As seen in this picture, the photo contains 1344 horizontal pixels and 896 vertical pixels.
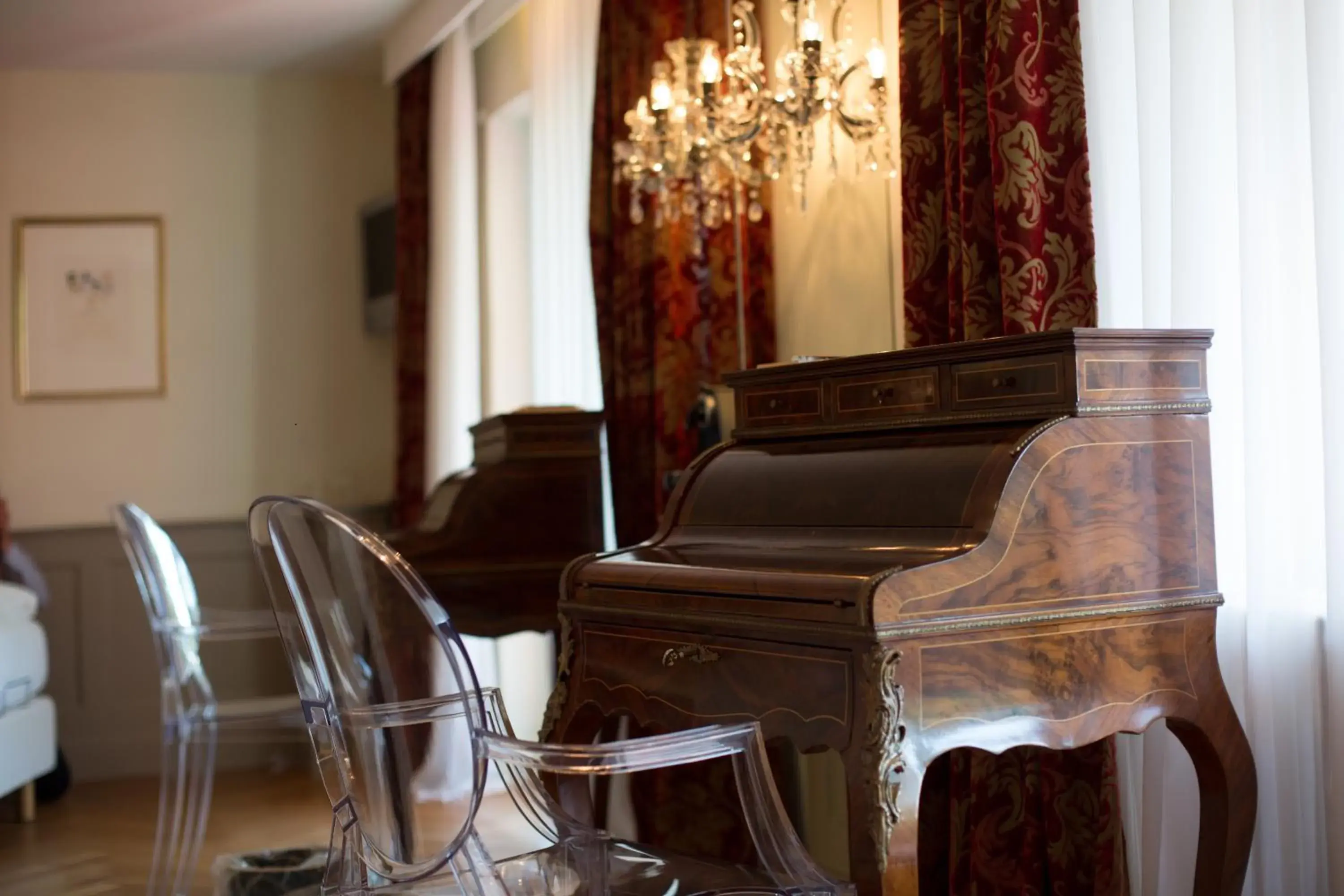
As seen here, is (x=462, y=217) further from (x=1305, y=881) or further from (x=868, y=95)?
(x=1305, y=881)

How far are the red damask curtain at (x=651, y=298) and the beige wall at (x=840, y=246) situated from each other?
0.24 ft

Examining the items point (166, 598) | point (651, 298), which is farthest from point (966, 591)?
point (166, 598)

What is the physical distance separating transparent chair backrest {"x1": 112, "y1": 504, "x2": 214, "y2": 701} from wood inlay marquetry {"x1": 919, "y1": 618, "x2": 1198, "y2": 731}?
212 centimetres

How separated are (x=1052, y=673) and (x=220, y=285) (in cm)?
470

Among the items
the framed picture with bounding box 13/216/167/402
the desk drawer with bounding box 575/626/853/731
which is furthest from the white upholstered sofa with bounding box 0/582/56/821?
the desk drawer with bounding box 575/626/853/731

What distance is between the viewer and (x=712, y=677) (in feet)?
7.06

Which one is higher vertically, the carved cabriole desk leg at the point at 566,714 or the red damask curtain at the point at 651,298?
the red damask curtain at the point at 651,298

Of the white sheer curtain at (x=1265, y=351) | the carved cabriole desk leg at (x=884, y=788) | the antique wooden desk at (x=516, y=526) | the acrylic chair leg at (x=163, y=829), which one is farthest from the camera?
the antique wooden desk at (x=516, y=526)

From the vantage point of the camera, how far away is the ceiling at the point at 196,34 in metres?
5.13

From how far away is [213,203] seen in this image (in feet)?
19.5

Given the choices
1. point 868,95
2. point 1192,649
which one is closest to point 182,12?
point 868,95

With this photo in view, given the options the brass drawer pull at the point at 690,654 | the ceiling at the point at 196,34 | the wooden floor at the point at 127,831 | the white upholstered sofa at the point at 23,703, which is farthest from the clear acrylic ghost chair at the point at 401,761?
the ceiling at the point at 196,34

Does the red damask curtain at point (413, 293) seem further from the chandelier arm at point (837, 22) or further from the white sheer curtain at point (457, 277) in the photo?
the chandelier arm at point (837, 22)

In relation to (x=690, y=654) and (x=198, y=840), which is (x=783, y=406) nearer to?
(x=690, y=654)
